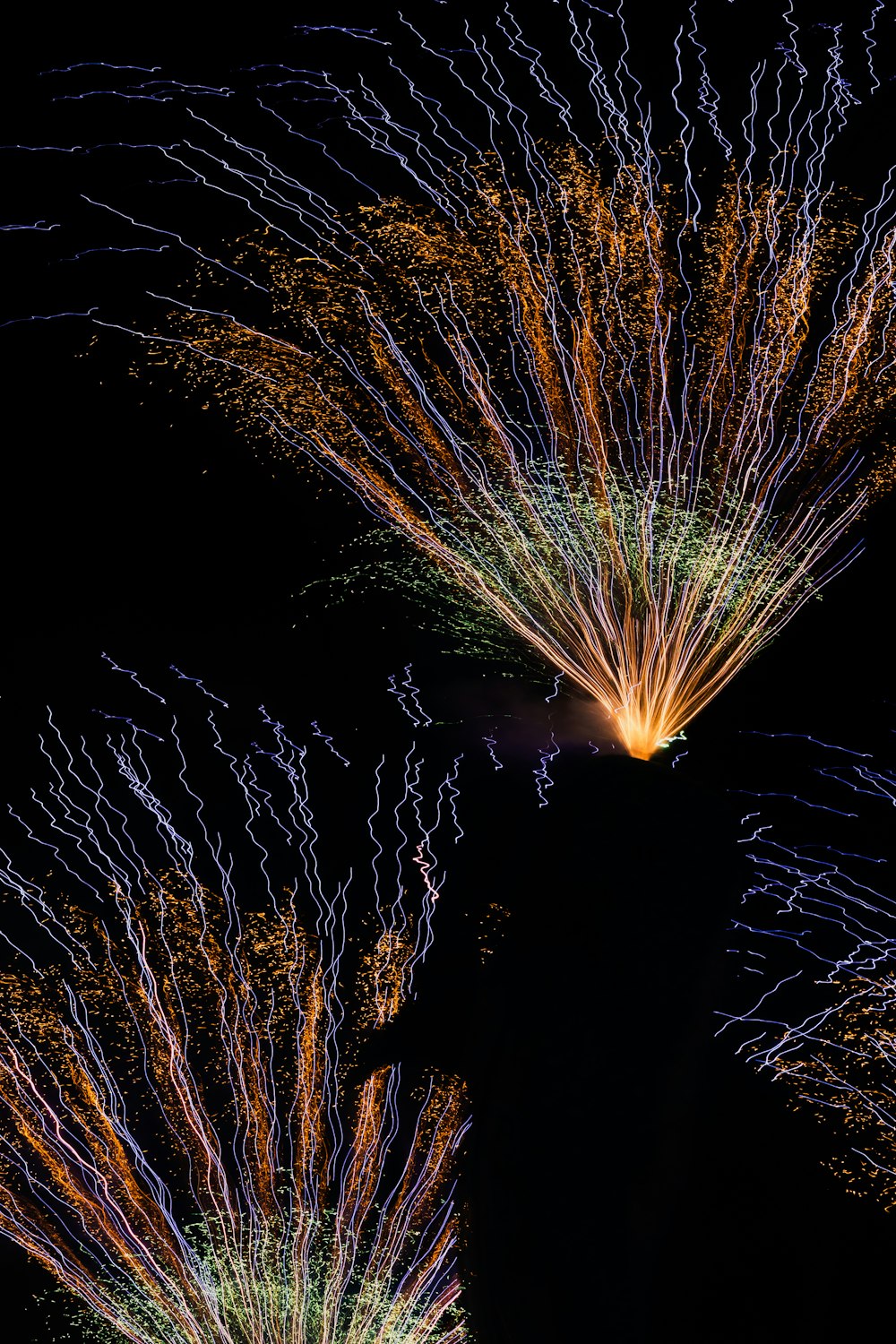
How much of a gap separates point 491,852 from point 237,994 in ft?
12.1

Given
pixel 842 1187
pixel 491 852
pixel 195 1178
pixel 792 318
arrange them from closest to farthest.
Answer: pixel 491 852 < pixel 842 1187 < pixel 792 318 < pixel 195 1178

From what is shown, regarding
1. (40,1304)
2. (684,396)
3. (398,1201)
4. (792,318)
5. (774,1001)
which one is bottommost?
(40,1304)

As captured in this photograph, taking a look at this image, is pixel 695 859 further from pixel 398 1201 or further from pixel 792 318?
pixel 398 1201

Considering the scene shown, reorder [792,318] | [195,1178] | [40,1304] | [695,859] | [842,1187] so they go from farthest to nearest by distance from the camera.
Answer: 1. [40,1304]
2. [195,1178]
3. [792,318]
4. [842,1187]
5. [695,859]

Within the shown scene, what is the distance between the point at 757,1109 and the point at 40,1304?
1004 centimetres

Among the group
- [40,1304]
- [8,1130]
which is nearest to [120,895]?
[8,1130]

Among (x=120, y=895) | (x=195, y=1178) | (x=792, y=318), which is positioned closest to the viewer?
(x=792, y=318)

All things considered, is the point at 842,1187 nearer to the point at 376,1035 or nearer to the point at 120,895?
the point at 376,1035

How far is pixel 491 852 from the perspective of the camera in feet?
21.8

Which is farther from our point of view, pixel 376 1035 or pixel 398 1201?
pixel 398 1201

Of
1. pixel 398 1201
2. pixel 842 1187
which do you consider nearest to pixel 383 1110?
pixel 398 1201

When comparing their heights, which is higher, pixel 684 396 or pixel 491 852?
pixel 684 396

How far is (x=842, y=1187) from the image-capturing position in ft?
25.7

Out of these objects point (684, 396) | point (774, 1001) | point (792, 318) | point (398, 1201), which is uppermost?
point (792, 318)
